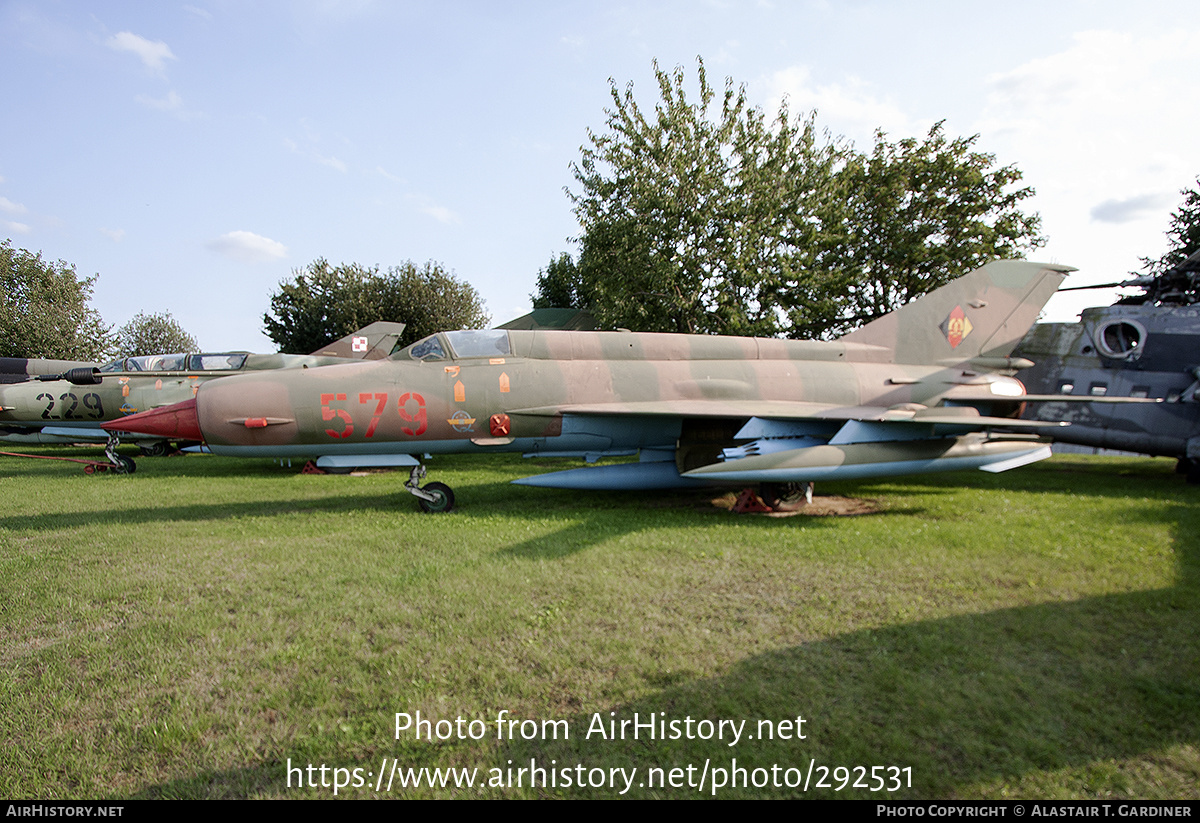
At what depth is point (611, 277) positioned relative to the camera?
1625 cm

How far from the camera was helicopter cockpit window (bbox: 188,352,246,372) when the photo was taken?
14883mm

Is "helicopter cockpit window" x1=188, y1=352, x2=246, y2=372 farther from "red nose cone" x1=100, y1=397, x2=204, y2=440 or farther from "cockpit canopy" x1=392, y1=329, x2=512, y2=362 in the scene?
"cockpit canopy" x1=392, y1=329, x2=512, y2=362

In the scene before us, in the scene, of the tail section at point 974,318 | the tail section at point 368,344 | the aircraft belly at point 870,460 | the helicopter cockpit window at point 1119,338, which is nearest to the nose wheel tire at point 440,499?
the aircraft belly at point 870,460

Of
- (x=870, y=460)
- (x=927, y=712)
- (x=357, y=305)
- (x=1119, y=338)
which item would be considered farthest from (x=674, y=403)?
(x=357, y=305)

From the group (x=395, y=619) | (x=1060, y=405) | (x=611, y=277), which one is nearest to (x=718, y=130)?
(x=611, y=277)

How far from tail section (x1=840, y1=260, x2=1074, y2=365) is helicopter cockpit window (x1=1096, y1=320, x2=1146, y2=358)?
2000 millimetres

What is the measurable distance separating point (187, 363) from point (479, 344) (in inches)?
445

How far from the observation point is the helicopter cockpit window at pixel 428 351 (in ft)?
26.9

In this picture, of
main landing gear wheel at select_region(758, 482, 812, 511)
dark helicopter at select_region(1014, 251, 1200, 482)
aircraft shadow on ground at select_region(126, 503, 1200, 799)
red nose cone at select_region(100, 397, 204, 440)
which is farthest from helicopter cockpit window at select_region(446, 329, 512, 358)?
dark helicopter at select_region(1014, 251, 1200, 482)

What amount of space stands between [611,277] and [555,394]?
874 cm

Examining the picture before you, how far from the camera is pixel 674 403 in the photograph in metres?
8.40

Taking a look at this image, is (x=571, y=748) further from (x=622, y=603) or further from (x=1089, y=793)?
(x=1089, y=793)

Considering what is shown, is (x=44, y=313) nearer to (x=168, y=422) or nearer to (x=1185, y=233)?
(x=168, y=422)

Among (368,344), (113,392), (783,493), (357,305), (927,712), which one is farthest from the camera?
(357,305)
